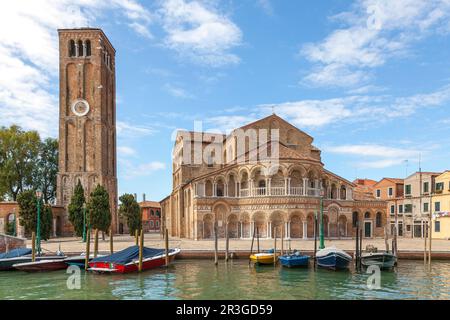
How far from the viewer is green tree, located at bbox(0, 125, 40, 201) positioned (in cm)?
4997

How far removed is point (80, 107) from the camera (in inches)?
1948

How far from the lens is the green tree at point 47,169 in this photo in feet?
180

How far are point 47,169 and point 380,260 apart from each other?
4866 cm

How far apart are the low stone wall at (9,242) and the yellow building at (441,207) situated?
3879cm

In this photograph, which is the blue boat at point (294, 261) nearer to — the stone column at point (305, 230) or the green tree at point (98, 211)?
the stone column at point (305, 230)

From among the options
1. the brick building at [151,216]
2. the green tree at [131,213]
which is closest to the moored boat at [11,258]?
the green tree at [131,213]

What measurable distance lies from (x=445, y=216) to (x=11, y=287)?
39142 mm

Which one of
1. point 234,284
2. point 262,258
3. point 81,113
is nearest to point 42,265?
point 234,284

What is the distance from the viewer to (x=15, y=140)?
51031mm

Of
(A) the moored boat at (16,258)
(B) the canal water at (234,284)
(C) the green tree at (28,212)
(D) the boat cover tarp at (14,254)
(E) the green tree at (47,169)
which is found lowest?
(B) the canal water at (234,284)


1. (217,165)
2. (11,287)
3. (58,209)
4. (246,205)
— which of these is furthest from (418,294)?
(58,209)

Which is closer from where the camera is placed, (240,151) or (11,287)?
(11,287)

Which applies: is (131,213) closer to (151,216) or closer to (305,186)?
(305,186)
